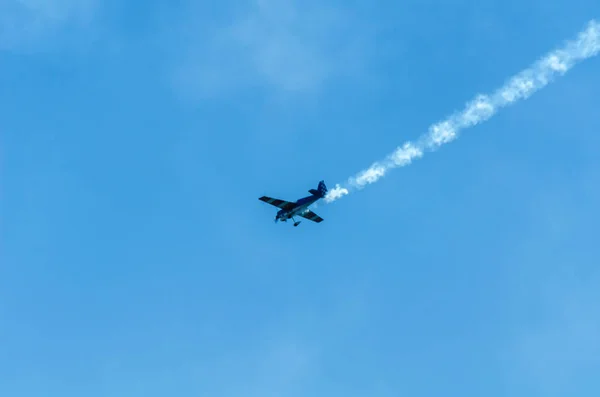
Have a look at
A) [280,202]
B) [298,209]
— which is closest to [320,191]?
[298,209]

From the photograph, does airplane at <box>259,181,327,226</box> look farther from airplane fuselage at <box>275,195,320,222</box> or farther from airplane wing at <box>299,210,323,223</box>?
airplane wing at <box>299,210,323,223</box>

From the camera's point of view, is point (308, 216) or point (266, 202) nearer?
point (266, 202)

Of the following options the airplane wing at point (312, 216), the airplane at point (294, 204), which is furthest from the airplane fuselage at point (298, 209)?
the airplane wing at point (312, 216)

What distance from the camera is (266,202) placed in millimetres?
63625

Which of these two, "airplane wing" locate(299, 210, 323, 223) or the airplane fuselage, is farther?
"airplane wing" locate(299, 210, 323, 223)

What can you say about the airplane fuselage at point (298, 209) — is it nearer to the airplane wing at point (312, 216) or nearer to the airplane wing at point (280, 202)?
the airplane wing at point (280, 202)

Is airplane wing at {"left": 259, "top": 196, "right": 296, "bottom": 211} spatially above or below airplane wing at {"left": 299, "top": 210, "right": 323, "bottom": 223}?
below

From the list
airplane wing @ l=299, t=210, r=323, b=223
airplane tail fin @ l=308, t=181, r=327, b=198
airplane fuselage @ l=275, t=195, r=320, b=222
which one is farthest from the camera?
airplane wing @ l=299, t=210, r=323, b=223

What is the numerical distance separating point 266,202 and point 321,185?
20.2ft

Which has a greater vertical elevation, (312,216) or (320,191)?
(312,216)

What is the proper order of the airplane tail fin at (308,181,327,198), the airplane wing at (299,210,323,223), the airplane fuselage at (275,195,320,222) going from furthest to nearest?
1. the airplane wing at (299,210,323,223)
2. the airplane fuselage at (275,195,320,222)
3. the airplane tail fin at (308,181,327,198)

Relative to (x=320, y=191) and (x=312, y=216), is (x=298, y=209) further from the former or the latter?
(x=312, y=216)

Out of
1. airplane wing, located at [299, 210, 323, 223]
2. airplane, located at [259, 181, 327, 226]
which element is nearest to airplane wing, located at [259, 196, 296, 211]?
airplane, located at [259, 181, 327, 226]

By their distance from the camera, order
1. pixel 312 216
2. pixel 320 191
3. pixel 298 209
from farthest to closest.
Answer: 1. pixel 312 216
2. pixel 298 209
3. pixel 320 191
